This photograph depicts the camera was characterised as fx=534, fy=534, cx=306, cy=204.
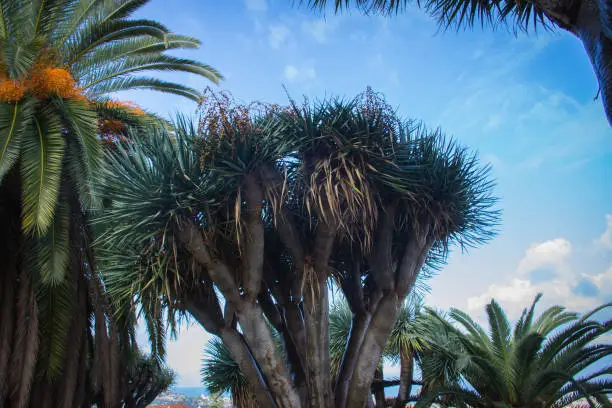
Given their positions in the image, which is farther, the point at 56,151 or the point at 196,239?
the point at 56,151

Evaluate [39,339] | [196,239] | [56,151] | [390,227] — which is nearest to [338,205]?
[390,227]

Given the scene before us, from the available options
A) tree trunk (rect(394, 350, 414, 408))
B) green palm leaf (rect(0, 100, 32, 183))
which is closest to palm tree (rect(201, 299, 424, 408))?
tree trunk (rect(394, 350, 414, 408))

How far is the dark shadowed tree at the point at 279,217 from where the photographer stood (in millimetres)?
8148

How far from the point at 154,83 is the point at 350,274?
22.3ft

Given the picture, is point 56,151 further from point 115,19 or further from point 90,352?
point 90,352

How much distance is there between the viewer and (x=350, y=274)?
10.0m

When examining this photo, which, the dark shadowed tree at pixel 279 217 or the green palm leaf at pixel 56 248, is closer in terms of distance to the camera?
the dark shadowed tree at pixel 279 217

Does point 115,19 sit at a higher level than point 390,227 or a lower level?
higher

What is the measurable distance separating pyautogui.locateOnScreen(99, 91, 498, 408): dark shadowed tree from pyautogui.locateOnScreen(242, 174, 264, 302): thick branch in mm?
18

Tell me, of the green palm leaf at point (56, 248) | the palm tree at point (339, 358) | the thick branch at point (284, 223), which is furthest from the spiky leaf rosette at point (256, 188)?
the palm tree at point (339, 358)

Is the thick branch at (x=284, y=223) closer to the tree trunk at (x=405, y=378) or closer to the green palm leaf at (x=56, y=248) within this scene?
the green palm leaf at (x=56, y=248)

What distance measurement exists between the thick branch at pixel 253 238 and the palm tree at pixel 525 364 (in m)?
4.59

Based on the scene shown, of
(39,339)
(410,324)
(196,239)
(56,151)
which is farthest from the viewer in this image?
(410,324)

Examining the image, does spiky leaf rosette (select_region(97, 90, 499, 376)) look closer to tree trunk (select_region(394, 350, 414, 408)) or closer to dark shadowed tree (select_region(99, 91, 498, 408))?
dark shadowed tree (select_region(99, 91, 498, 408))
